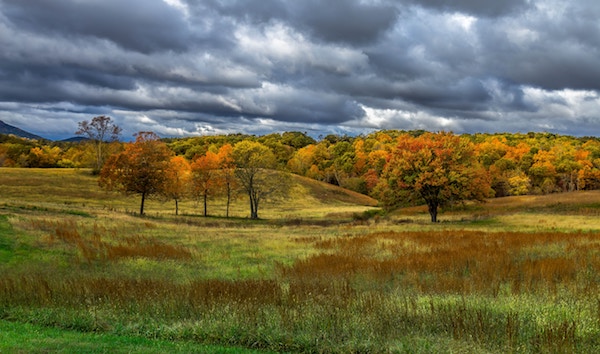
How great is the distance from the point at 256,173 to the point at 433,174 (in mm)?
29782

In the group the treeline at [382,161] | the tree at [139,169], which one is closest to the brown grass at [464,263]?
the tree at [139,169]

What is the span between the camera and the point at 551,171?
10581 centimetres

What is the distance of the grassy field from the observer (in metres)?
8.96

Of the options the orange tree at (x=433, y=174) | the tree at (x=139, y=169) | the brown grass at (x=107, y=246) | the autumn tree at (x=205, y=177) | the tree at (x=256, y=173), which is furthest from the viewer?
the autumn tree at (x=205, y=177)

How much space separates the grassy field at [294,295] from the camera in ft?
29.4

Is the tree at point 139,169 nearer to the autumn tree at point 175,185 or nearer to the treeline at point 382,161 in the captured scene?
the autumn tree at point 175,185

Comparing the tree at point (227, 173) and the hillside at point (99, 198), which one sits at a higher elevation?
the tree at point (227, 173)

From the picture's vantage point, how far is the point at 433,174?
4772 centimetres

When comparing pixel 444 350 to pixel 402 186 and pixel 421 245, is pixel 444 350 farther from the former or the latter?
pixel 402 186

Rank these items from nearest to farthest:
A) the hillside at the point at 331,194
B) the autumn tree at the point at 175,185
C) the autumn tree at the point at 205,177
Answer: the autumn tree at the point at 175,185
the autumn tree at the point at 205,177
the hillside at the point at 331,194

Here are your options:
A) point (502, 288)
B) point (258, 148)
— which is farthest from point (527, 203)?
point (502, 288)

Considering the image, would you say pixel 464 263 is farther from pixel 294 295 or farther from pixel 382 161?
pixel 382 161

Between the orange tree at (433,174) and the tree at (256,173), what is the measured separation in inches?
862

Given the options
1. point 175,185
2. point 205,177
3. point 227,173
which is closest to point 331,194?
point 227,173
